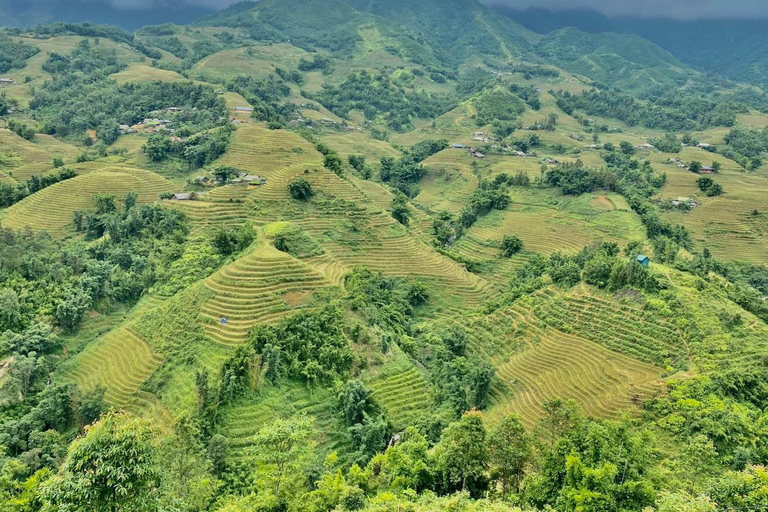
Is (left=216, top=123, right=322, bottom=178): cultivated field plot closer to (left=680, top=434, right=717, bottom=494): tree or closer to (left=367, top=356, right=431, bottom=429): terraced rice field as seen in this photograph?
(left=367, top=356, right=431, bottom=429): terraced rice field

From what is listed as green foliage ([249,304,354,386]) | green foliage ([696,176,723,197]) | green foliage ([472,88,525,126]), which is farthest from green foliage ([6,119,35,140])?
green foliage ([696,176,723,197])

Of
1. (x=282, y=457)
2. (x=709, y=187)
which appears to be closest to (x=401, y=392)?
(x=282, y=457)

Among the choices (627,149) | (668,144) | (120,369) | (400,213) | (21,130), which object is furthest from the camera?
(668,144)

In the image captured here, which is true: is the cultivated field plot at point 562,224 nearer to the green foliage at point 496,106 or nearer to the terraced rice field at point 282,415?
the terraced rice field at point 282,415

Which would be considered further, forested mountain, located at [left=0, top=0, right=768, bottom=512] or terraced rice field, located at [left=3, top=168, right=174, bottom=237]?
terraced rice field, located at [left=3, top=168, right=174, bottom=237]

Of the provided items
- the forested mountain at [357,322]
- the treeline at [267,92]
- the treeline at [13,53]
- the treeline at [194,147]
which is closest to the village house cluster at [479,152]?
the forested mountain at [357,322]

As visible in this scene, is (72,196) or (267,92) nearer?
(72,196)

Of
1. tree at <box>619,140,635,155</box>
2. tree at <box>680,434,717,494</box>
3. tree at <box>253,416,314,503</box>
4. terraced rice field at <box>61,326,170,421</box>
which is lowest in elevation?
terraced rice field at <box>61,326,170,421</box>

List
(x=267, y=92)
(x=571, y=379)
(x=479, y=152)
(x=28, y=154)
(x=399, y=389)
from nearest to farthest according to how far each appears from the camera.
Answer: (x=399, y=389), (x=571, y=379), (x=28, y=154), (x=479, y=152), (x=267, y=92)

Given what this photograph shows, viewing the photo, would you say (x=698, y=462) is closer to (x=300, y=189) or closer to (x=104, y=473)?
(x=104, y=473)
